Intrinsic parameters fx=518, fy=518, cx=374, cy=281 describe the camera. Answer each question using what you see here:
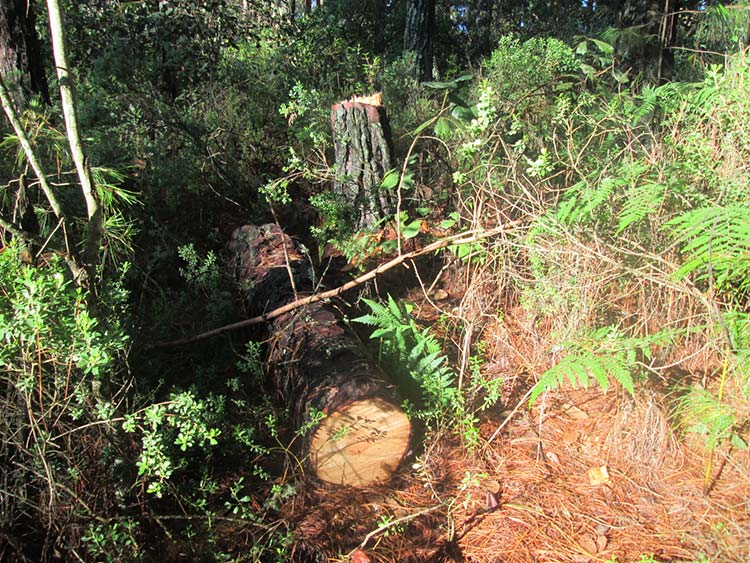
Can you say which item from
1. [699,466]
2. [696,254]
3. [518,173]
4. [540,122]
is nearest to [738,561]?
[699,466]

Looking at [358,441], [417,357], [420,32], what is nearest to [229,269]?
[417,357]

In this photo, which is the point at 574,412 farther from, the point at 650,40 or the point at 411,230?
the point at 650,40

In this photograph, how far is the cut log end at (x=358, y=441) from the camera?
2.56m

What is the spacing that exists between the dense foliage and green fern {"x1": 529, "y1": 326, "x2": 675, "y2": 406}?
2 centimetres

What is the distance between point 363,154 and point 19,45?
11.1 ft

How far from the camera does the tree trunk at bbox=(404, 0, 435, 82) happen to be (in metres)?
8.84

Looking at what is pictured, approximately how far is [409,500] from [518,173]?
7.56ft

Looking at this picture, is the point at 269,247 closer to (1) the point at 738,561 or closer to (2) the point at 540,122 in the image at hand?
(2) the point at 540,122

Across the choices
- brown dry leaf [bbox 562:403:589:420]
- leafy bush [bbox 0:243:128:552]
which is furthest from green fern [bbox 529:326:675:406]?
leafy bush [bbox 0:243:128:552]

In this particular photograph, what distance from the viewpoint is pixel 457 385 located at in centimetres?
322

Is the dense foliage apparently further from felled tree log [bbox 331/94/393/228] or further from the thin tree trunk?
felled tree log [bbox 331/94/393/228]

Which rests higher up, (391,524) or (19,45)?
(19,45)

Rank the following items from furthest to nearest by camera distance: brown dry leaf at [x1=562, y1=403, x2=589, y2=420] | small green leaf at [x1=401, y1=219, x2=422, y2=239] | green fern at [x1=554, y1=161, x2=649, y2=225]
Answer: small green leaf at [x1=401, y1=219, x2=422, y2=239]
brown dry leaf at [x1=562, y1=403, x2=589, y2=420]
green fern at [x1=554, y1=161, x2=649, y2=225]

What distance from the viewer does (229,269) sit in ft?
13.7
